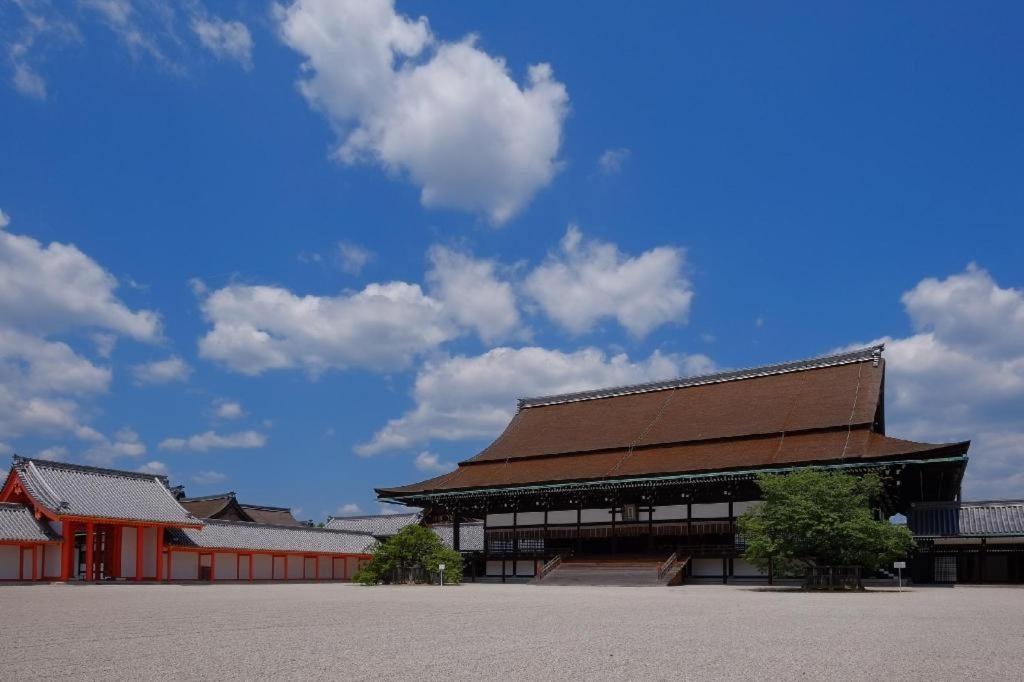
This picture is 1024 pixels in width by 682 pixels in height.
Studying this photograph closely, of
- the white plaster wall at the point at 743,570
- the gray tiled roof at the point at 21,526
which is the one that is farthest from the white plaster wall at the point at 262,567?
the white plaster wall at the point at 743,570

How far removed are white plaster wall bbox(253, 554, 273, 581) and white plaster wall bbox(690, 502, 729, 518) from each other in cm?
2255

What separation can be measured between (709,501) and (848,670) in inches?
926

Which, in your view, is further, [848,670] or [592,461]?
[592,461]

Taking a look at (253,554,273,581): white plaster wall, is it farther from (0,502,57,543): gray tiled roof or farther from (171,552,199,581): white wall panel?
(0,502,57,543): gray tiled roof

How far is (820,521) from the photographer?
74.6 feet

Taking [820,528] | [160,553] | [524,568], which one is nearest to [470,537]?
[524,568]

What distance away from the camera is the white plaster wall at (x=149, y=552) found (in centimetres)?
3644

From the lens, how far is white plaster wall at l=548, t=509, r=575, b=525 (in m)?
34.1

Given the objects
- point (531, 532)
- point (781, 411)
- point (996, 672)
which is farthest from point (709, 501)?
point (996, 672)

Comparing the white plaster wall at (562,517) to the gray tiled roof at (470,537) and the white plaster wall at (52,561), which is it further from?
the white plaster wall at (52,561)

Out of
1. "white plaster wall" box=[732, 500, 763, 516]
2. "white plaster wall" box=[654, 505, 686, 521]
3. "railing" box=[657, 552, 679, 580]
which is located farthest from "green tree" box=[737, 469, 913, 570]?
"white plaster wall" box=[654, 505, 686, 521]

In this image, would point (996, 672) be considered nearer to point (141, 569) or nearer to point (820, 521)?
point (820, 521)

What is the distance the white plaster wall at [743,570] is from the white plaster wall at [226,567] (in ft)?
77.4

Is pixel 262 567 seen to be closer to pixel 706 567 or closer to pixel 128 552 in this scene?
pixel 128 552
